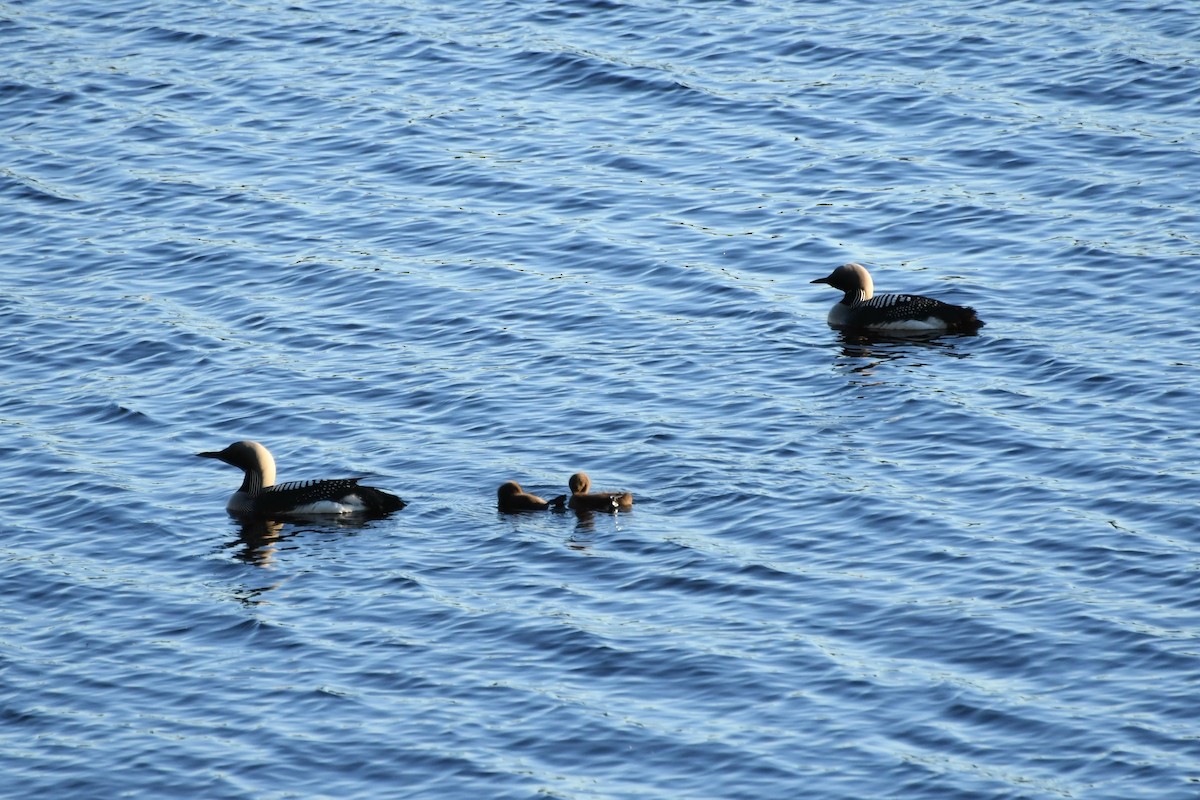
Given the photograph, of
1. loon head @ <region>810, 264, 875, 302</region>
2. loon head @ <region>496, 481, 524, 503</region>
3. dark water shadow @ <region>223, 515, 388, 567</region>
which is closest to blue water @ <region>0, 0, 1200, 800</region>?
dark water shadow @ <region>223, 515, 388, 567</region>

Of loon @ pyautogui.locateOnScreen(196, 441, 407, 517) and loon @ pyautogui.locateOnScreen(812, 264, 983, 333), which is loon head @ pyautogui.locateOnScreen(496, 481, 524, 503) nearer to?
loon @ pyautogui.locateOnScreen(196, 441, 407, 517)

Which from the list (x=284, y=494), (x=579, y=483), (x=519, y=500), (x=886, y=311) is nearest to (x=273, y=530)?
(x=284, y=494)

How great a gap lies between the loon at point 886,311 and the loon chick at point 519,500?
24.2ft

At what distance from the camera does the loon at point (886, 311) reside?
2620 centimetres

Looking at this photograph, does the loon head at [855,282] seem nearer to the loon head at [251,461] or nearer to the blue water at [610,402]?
the blue water at [610,402]

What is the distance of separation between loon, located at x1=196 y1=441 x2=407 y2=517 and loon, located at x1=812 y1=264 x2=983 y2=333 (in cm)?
837

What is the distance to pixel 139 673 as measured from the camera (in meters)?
18.8

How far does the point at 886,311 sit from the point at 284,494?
9629 millimetres

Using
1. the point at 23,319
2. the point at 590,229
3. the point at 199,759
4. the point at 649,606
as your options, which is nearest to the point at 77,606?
the point at 199,759

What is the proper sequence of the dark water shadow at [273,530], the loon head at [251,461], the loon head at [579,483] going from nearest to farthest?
the loon head at [579,483] → the dark water shadow at [273,530] → the loon head at [251,461]

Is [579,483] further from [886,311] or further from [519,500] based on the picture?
[886,311]

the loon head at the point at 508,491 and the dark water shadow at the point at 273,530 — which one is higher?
the loon head at the point at 508,491

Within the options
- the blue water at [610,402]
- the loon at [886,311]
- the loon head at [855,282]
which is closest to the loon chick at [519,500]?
the blue water at [610,402]

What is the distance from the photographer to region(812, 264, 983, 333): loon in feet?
86.0
